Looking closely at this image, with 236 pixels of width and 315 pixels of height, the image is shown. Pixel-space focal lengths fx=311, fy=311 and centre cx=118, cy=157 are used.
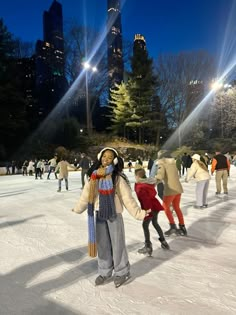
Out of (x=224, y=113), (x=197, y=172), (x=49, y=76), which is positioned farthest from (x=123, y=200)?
(x=49, y=76)

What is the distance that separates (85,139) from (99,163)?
28848 millimetres

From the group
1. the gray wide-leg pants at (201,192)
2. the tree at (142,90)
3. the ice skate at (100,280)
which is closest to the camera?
the ice skate at (100,280)

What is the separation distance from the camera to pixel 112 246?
10.7ft

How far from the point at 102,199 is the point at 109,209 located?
127 millimetres

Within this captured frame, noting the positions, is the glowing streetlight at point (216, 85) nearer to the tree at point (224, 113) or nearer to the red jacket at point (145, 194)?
the tree at point (224, 113)

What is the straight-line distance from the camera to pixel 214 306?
2852mm

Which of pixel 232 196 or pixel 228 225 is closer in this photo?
pixel 228 225

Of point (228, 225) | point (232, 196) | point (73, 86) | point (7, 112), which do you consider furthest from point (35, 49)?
point (228, 225)

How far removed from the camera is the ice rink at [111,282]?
2.89 meters

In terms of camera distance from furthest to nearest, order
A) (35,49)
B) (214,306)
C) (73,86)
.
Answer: (35,49)
(73,86)
(214,306)

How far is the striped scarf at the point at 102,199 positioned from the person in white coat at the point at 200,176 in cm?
441

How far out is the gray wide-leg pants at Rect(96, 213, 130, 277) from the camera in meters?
3.22

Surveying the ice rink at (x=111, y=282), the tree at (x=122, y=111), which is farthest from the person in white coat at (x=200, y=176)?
the tree at (x=122, y=111)

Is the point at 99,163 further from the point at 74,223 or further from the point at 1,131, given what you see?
the point at 1,131
